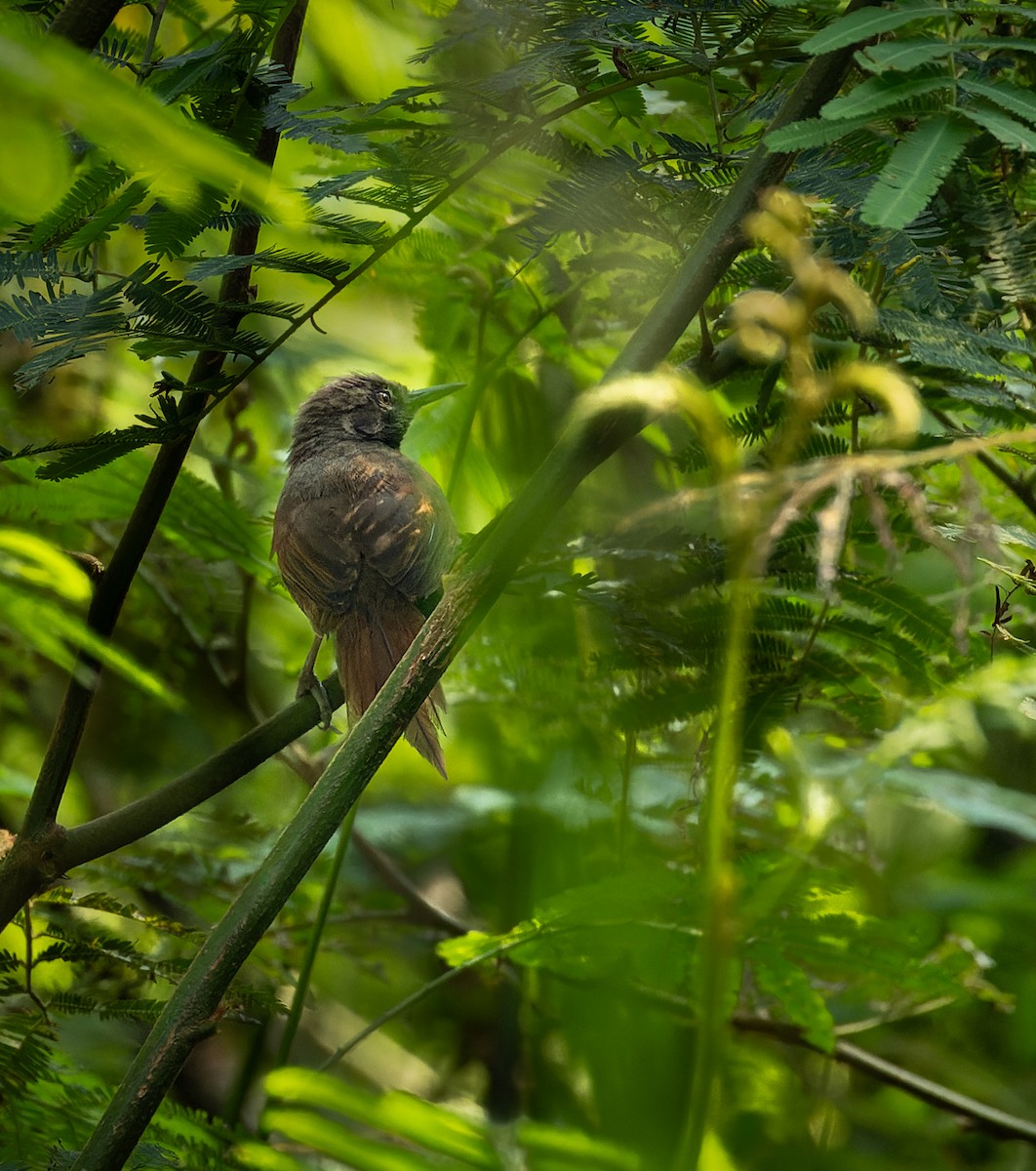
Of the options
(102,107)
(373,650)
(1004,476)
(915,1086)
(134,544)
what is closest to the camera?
(102,107)

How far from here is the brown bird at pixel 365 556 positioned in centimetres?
161

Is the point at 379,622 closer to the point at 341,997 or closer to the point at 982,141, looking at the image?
the point at 982,141

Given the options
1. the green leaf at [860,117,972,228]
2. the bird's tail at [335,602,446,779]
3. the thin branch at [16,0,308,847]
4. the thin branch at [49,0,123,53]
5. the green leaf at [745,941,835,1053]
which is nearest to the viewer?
the green leaf at [860,117,972,228]

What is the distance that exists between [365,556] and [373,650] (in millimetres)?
149

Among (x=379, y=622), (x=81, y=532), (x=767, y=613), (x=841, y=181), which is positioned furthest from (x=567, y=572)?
(x=81, y=532)

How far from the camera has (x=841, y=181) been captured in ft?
3.27

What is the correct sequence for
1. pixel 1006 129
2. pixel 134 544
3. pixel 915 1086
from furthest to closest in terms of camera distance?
pixel 915 1086 < pixel 134 544 < pixel 1006 129

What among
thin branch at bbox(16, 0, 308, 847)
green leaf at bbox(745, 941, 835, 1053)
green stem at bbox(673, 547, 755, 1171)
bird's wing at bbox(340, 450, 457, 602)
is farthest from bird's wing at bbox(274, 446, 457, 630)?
green stem at bbox(673, 547, 755, 1171)

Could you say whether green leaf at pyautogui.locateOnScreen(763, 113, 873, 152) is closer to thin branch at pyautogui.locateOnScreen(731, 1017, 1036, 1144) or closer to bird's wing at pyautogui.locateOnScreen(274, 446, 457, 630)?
bird's wing at pyautogui.locateOnScreen(274, 446, 457, 630)

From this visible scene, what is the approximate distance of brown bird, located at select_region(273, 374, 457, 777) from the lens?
1.61 meters

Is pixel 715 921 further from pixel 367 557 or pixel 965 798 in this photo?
pixel 965 798

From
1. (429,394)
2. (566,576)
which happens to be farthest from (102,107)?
(429,394)

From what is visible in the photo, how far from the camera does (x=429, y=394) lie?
6.23 feet

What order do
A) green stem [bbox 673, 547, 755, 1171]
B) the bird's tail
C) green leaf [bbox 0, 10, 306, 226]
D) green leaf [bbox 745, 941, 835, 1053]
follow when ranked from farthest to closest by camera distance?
1. the bird's tail
2. green leaf [bbox 745, 941, 835, 1053]
3. green stem [bbox 673, 547, 755, 1171]
4. green leaf [bbox 0, 10, 306, 226]
